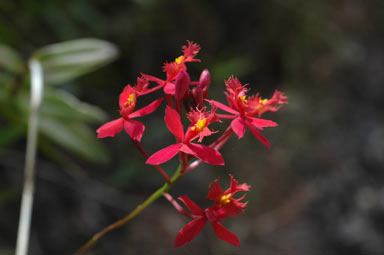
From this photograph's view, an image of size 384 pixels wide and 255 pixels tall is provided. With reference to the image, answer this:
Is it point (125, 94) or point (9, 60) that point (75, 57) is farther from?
point (125, 94)

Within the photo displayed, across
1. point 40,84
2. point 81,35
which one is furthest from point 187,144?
point 81,35

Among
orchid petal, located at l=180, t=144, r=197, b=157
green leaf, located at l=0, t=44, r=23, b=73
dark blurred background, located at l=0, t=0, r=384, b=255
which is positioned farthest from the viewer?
dark blurred background, located at l=0, t=0, r=384, b=255

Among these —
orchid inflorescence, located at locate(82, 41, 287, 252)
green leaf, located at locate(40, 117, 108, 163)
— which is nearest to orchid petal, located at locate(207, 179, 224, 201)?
orchid inflorescence, located at locate(82, 41, 287, 252)

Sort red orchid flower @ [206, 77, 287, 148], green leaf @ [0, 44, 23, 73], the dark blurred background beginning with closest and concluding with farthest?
1. red orchid flower @ [206, 77, 287, 148]
2. green leaf @ [0, 44, 23, 73]
3. the dark blurred background

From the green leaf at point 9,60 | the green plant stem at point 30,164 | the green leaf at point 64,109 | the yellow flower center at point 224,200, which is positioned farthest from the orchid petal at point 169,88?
the green leaf at point 9,60

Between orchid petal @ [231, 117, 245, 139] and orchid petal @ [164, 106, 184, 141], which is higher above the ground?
orchid petal @ [164, 106, 184, 141]

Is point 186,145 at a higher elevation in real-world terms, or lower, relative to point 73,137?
lower

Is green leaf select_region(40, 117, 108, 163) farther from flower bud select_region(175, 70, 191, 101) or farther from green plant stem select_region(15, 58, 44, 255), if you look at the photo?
flower bud select_region(175, 70, 191, 101)

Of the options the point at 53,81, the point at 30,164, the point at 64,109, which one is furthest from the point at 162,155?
the point at 53,81
